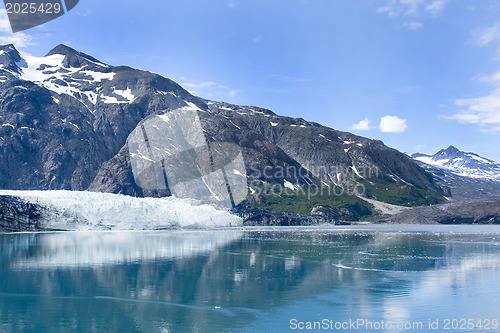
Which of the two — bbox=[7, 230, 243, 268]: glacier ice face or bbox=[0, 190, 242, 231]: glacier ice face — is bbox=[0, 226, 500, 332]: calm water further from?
bbox=[0, 190, 242, 231]: glacier ice face

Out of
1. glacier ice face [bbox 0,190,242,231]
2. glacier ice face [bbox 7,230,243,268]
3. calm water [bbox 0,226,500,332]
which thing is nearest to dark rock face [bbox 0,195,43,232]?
glacier ice face [bbox 0,190,242,231]

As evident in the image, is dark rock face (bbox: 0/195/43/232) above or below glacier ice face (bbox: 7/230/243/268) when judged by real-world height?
above

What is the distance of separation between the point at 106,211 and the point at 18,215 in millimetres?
23195

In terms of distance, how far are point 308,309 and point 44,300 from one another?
2341 centimetres

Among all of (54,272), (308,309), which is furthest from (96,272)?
(308,309)

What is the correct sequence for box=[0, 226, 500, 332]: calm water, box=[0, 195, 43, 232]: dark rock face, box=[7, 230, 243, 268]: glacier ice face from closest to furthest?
box=[0, 226, 500, 332]: calm water
box=[7, 230, 243, 268]: glacier ice face
box=[0, 195, 43, 232]: dark rock face

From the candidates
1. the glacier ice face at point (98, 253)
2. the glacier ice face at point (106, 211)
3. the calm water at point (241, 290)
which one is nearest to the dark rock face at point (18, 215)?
the glacier ice face at point (106, 211)

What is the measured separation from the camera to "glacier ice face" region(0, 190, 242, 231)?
130m

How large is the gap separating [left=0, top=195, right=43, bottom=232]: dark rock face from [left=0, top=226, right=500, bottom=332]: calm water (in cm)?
5553

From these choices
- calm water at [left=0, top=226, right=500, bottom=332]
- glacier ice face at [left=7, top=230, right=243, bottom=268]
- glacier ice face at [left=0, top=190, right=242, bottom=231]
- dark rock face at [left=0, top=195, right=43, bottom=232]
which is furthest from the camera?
glacier ice face at [left=0, top=190, right=242, bottom=231]

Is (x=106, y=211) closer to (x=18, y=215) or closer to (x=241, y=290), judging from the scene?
(x=18, y=215)

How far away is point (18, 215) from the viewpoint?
12781 cm

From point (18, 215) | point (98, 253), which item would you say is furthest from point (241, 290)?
point (18, 215)

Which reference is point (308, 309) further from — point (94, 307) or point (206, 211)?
point (206, 211)
